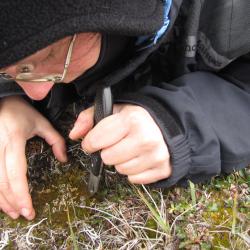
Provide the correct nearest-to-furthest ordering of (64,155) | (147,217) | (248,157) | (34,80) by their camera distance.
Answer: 1. (34,80)
2. (147,217)
3. (248,157)
4. (64,155)

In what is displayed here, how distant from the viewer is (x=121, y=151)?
167 centimetres

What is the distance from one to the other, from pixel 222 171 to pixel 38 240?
816mm

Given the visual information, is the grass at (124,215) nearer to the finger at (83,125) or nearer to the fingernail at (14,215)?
the fingernail at (14,215)

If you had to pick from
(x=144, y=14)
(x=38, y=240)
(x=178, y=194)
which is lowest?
(x=38, y=240)

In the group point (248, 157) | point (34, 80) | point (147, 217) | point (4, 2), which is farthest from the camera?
point (248, 157)

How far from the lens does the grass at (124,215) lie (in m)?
1.70

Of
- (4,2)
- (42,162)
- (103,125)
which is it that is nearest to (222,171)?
(103,125)

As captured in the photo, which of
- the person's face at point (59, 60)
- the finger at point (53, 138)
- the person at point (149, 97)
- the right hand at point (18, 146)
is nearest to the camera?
the person's face at point (59, 60)

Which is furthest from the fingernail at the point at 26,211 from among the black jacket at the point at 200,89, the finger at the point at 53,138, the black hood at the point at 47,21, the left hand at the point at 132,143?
the black hood at the point at 47,21

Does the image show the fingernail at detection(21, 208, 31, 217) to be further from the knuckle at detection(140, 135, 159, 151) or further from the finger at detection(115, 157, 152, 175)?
the knuckle at detection(140, 135, 159, 151)

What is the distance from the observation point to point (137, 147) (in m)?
1.68

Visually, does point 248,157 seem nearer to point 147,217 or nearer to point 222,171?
point 222,171

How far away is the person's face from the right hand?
1.20 ft

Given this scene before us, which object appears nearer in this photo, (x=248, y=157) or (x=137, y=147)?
(x=137, y=147)
